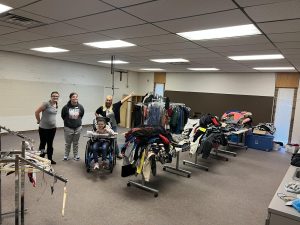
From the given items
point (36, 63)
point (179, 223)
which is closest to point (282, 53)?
point (179, 223)

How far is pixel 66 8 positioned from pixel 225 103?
6.89m

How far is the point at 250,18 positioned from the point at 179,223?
242cm

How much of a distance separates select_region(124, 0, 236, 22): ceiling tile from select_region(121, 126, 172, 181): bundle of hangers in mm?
1713

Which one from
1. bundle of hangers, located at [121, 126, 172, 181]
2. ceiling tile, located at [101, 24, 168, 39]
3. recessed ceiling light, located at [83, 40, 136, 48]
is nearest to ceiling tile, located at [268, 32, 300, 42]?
ceiling tile, located at [101, 24, 168, 39]

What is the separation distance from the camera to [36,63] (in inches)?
281

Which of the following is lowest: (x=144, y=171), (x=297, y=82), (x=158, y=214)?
(x=158, y=214)

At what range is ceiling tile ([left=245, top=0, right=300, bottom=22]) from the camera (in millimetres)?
1998

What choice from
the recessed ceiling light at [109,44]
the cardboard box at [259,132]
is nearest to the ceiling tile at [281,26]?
the recessed ceiling light at [109,44]

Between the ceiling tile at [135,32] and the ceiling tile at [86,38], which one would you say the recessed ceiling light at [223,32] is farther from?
the ceiling tile at [86,38]

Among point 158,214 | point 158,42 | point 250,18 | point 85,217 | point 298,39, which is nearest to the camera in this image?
point 250,18

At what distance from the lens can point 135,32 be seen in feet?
10.7

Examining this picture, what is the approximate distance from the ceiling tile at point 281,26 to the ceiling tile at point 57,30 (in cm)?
241

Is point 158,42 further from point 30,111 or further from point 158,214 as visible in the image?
point 30,111

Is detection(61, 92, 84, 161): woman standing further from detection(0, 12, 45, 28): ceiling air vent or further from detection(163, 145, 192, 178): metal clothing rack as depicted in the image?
detection(163, 145, 192, 178): metal clothing rack
